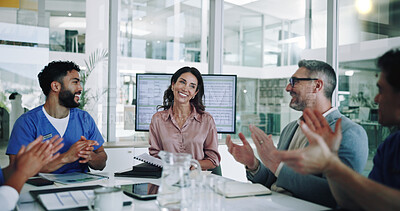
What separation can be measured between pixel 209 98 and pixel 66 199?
270cm

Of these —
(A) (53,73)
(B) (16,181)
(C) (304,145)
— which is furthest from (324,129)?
(A) (53,73)

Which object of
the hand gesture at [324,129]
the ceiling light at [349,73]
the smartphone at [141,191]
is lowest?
the smartphone at [141,191]

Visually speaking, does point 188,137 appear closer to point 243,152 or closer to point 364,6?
point 243,152

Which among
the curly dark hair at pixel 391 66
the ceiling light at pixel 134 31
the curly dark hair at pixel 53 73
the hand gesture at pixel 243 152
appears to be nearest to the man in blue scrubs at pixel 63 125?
the curly dark hair at pixel 53 73

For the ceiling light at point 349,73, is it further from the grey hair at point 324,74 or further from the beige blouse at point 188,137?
the beige blouse at point 188,137

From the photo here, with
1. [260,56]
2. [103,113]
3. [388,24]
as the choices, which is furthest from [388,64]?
[103,113]

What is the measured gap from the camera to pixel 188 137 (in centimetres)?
279

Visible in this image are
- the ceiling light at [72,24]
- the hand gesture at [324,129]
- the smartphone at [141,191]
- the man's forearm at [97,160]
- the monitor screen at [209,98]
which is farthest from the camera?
the ceiling light at [72,24]

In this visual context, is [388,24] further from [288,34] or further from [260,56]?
[260,56]

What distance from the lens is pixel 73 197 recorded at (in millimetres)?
1613

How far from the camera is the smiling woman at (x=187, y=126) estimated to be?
9.10 ft

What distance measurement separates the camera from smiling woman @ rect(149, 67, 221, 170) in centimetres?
277

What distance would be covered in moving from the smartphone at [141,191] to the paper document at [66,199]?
2.3 inches

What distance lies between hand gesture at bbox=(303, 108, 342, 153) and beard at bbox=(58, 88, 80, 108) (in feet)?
5.89
